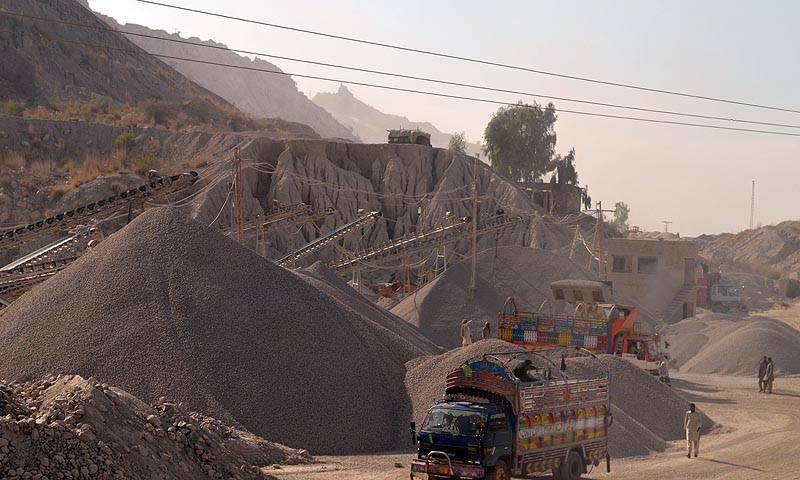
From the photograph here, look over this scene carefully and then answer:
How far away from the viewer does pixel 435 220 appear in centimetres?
6481

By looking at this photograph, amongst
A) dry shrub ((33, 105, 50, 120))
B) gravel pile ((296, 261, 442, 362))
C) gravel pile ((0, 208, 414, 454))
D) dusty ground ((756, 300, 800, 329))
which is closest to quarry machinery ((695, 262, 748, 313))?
dusty ground ((756, 300, 800, 329))

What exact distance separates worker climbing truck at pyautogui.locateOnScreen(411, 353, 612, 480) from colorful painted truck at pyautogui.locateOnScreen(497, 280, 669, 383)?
13755 mm

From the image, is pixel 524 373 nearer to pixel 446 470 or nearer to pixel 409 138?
pixel 446 470

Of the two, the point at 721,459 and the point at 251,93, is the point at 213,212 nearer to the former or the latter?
the point at 721,459

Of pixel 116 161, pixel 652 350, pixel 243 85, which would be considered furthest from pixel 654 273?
pixel 243 85

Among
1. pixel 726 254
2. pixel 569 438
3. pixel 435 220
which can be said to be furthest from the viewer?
pixel 726 254

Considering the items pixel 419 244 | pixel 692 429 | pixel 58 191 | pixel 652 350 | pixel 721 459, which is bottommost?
pixel 721 459

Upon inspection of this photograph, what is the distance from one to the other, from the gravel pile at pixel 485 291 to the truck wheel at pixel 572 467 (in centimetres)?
1877

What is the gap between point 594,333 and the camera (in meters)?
31.0

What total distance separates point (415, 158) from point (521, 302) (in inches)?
1216

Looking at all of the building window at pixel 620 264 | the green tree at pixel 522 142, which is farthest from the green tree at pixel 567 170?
the building window at pixel 620 264

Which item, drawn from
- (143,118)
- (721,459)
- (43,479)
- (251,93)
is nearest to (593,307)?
(721,459)

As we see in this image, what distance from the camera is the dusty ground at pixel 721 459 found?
17.5m

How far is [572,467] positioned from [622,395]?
752 cm
